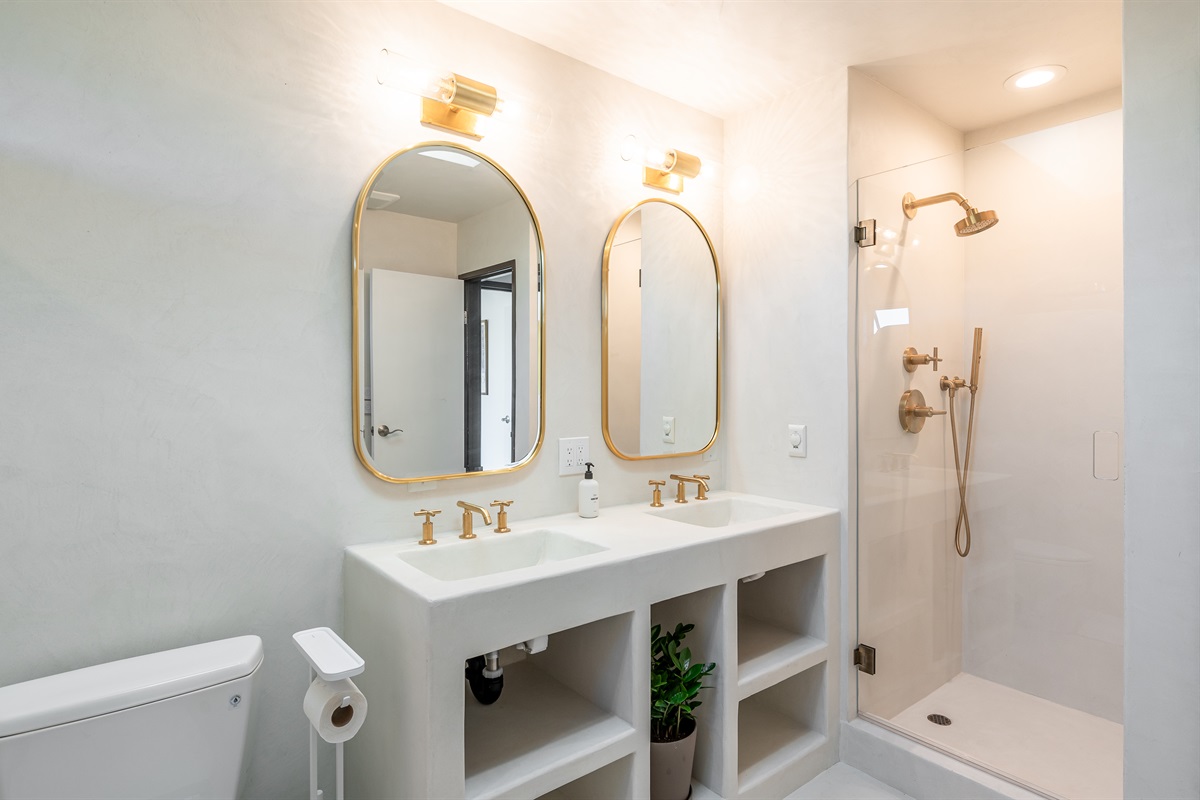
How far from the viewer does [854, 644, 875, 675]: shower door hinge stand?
2.17 metres

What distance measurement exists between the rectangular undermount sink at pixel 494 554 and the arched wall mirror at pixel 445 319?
22 cm

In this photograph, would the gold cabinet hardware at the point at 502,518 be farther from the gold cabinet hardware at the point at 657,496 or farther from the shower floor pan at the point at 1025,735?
the shower floor pan at the point at 1025,735

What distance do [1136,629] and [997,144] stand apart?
142 cm

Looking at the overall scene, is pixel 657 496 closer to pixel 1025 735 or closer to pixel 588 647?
A: pixel 588 647

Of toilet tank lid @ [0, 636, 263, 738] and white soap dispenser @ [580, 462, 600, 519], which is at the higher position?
white soap dispenser @ [580, 462, 600, 519]

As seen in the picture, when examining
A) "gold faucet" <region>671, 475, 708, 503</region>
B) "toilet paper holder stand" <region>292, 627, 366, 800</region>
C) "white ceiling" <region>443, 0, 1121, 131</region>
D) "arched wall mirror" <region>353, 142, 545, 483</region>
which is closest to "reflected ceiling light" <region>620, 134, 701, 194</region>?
"white ceiling" <region>443, 0, 1121, 131</region>

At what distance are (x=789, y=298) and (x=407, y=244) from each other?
4.41 ft

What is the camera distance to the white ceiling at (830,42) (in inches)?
71.5

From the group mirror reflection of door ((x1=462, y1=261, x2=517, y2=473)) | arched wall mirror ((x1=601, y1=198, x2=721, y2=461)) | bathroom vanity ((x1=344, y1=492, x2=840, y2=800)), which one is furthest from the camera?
arched wall mirror ((x1=601, y1=198, x2=721, y2=461))

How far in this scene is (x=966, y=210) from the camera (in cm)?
203

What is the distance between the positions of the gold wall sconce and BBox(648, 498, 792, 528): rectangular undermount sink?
4.46 ft

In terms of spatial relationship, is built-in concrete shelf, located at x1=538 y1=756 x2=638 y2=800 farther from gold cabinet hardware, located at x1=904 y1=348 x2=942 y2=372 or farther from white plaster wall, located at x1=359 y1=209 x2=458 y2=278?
gold cabinet hardware, located at x1=904 y1=348 x2=942 y2=372

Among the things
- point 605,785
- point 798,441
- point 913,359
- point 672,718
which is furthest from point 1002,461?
point 605,785

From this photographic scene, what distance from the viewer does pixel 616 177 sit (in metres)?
2.23
